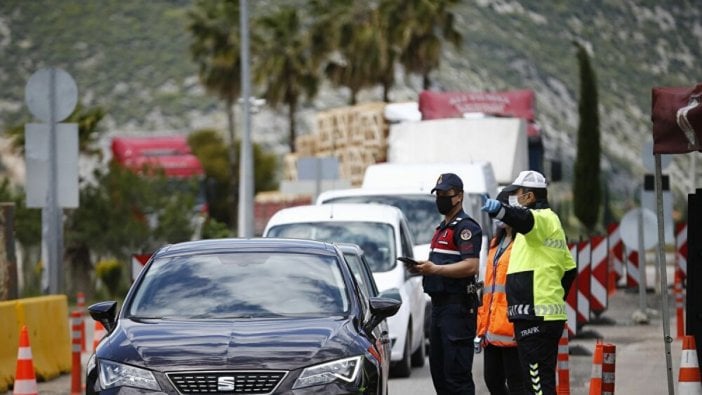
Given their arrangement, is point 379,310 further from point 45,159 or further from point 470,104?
point 470,104

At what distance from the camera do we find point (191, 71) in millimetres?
155500

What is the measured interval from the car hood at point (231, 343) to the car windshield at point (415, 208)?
11271 millimetres

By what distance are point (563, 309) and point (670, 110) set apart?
1.65 m

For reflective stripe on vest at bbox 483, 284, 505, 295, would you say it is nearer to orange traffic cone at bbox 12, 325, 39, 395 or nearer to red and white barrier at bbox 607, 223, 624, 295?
orange traffic cone at bbox 12, 325, 39, 395

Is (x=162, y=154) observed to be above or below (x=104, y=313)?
above

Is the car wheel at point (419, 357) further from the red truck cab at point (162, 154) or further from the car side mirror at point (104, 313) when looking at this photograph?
the red truck cab at point (162, 154)

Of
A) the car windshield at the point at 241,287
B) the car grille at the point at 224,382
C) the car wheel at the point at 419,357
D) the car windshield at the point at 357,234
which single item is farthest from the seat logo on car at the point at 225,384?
the car wheel at the point at 419,357

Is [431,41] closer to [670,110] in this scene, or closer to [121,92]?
[670,110]

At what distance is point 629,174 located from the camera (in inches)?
7126

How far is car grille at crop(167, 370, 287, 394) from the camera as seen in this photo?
9078mm

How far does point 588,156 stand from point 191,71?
299 feet

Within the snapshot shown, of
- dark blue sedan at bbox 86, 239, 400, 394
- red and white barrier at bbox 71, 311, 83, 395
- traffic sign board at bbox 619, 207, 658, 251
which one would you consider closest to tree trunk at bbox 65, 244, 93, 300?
traffic sign board at bbox 619, 207, 658, 251

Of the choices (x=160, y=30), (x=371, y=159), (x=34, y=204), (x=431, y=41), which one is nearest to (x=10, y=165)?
(x=160, y=30)

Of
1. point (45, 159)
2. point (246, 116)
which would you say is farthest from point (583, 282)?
point (246, 116)
